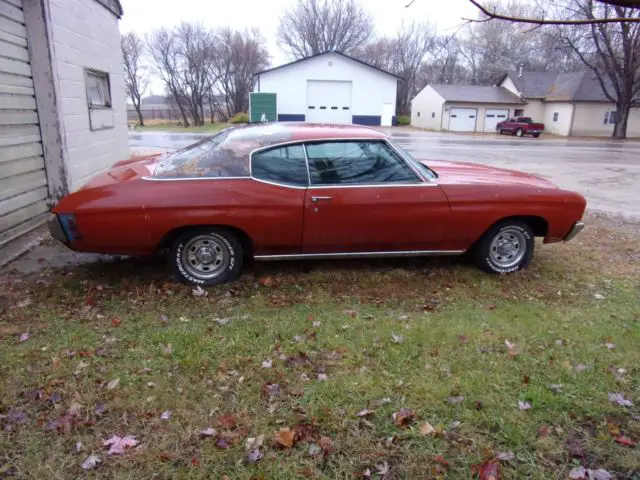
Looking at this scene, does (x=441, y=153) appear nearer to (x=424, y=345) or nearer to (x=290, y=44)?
(x=424, y=345)

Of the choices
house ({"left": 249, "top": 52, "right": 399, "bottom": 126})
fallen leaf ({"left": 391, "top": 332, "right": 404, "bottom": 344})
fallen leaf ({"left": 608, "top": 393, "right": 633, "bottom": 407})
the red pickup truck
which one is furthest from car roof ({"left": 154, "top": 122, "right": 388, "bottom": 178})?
the red pickup truck

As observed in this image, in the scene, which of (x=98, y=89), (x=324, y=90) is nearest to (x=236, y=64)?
(x=324, y=90)

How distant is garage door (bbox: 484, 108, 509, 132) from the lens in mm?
44250

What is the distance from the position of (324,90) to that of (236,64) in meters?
18.2

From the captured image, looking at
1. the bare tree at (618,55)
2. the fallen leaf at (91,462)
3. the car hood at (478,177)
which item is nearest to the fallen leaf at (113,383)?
the fallen leaf at (91,462)

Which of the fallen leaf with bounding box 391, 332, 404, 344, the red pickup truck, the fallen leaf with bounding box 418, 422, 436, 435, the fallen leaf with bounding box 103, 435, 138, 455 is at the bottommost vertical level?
the fallen leaf with bounding box 103, 435, 138, 455

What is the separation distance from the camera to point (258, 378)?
10.5ft

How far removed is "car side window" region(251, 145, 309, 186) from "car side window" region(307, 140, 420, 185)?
0.29 feet

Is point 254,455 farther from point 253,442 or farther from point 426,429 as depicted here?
point 426,429

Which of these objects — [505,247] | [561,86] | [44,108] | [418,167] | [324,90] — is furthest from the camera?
[561,86]

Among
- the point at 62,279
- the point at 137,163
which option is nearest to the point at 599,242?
the point at 137,163

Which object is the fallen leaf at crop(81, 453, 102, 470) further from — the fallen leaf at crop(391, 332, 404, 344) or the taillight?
the taillight

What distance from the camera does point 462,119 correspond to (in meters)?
44.4

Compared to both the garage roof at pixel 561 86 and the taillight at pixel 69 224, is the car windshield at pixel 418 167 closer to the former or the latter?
the taillight at pixel 69 224
